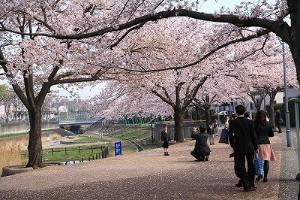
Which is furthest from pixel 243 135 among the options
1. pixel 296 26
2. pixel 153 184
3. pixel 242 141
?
pixel 153 184

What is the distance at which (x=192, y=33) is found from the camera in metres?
29.9

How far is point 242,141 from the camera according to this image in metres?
9.62

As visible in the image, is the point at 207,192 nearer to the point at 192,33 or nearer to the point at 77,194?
the point at 77,194

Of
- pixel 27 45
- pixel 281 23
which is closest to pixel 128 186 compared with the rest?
pixel 281 23

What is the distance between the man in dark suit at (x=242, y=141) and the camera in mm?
9602

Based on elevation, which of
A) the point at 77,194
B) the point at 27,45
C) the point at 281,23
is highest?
the point at 27,45

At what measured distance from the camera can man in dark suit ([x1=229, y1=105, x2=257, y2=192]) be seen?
9.60 meters

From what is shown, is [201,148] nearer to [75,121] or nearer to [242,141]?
[242,141]

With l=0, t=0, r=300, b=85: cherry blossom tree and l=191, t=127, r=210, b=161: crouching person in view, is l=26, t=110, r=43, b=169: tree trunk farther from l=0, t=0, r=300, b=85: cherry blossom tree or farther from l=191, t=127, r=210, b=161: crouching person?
l=191, t=127, r=210, b=161: crouching person

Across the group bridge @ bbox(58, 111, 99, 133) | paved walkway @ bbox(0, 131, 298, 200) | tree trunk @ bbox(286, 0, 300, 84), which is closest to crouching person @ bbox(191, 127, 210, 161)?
paved walkway @ bbox(0, 131, 298, 200)

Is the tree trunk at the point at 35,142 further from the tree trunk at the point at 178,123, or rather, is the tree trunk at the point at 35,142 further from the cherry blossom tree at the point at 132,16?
the tree trunk at the point at 178,123

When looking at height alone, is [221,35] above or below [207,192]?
above

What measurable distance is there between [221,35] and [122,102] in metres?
28.4

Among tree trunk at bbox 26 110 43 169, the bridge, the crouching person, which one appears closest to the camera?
the crouching person
